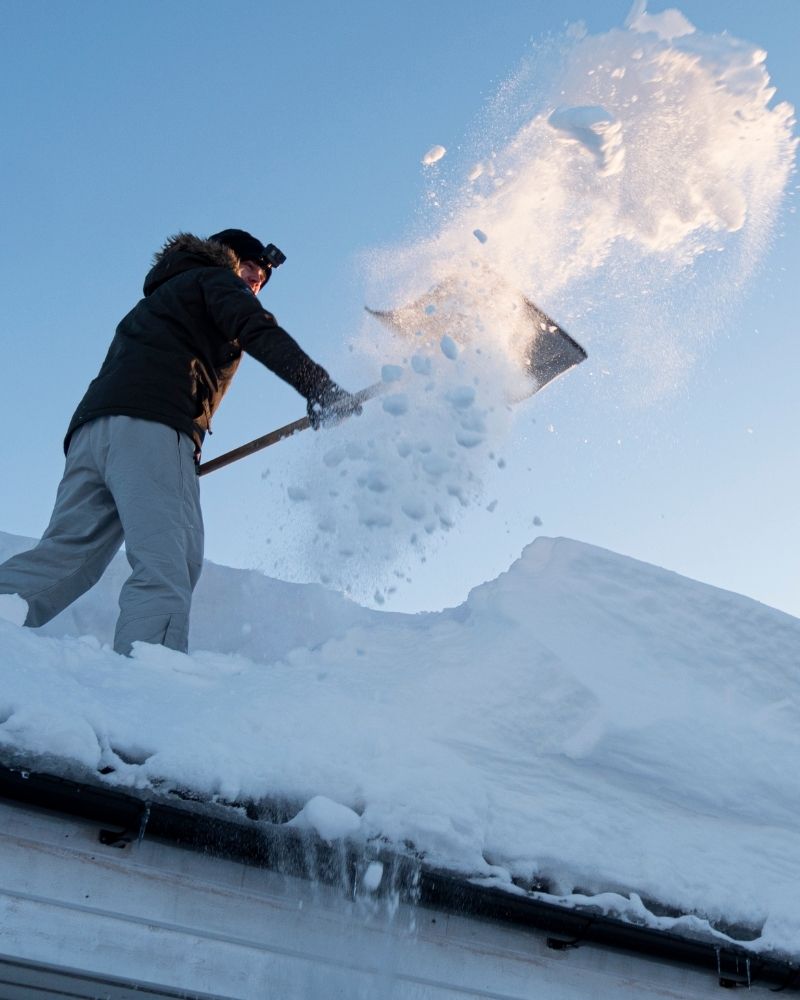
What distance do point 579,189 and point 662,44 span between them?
767 millimetres

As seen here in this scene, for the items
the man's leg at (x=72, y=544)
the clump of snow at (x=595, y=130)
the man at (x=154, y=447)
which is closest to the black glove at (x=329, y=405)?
the man at (x=154, y=447)

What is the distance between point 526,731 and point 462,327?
258 cm

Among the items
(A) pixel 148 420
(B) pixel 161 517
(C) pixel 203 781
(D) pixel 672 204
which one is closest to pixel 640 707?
(C) pixel 203 781

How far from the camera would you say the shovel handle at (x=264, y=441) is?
13.2ft

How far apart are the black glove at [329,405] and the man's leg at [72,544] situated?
0.69 metres

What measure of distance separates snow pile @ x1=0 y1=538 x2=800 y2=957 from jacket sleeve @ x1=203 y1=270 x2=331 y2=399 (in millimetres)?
859

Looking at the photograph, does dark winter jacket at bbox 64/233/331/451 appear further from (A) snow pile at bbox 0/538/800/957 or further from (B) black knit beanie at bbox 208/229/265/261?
(A) snow pile at bbox 0/538/800/957

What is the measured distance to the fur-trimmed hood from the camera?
3471 mm

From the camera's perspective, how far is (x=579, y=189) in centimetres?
497

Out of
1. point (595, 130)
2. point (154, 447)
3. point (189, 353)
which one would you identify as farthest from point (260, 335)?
point (595, 130)

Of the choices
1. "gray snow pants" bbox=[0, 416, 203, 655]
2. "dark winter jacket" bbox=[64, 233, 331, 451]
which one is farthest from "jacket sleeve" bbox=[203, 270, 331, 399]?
"gray snow pants" bbox=[0, 416, 203, 655]

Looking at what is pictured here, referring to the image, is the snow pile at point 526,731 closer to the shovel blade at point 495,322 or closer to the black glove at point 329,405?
the black glove at point 329,405

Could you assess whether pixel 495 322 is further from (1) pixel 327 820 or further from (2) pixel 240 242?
(1) pixel 327 820

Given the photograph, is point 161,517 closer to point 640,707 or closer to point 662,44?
point 640,707
